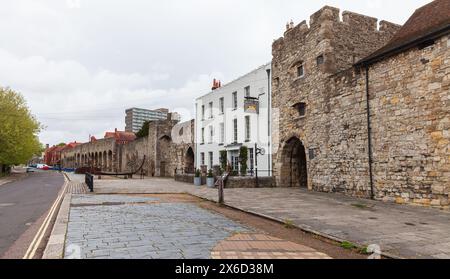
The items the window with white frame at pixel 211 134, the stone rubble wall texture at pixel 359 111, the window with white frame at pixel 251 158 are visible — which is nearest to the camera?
the stone rubble wall texture at pixel 359 111

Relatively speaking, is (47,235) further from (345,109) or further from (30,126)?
(30,126)

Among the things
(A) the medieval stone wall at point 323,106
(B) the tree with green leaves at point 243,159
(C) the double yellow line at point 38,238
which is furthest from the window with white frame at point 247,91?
(C) the double yellow line at point 38,238

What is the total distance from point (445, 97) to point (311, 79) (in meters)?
7.01

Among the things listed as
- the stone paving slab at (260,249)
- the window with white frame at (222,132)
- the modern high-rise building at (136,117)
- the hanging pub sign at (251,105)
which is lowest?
the stone paving slab at (260,249)

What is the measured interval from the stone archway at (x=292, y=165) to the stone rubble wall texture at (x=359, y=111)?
0.27 ft

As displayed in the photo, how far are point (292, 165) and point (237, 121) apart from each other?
6432 millimetres

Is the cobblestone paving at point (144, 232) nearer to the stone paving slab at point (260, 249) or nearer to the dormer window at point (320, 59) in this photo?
the stone paving slab at point (260, 249)

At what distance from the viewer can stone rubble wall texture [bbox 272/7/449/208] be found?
10586 mm

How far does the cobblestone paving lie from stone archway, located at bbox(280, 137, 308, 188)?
382 inches

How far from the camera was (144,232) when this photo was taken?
6547mm

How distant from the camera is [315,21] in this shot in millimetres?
16266

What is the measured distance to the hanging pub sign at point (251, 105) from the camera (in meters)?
21.3

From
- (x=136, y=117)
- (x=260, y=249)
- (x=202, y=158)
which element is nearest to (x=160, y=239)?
(x=260, y=249)
